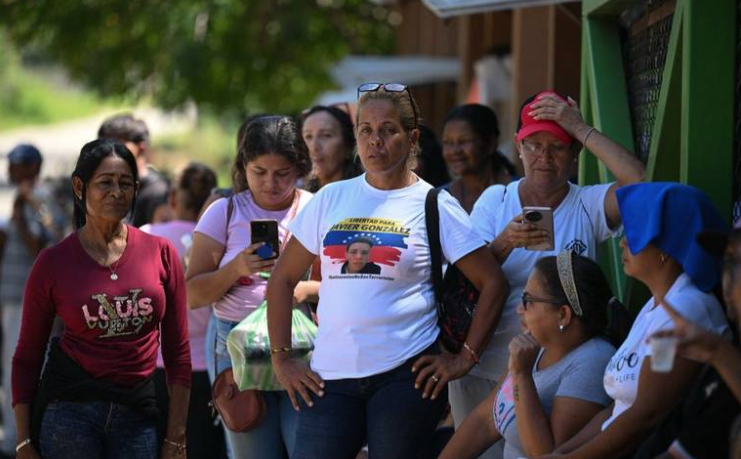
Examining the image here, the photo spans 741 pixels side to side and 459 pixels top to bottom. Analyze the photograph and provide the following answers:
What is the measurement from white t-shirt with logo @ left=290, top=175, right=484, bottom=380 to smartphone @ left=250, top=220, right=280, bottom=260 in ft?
1.46

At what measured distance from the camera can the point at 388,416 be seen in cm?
432

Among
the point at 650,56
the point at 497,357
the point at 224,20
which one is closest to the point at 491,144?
the point at 650,56

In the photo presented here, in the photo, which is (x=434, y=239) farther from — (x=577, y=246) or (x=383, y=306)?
(x=577, y=246)

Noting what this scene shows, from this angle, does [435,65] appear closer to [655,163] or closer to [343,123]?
[343,123]

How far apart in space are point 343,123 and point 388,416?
223 cm

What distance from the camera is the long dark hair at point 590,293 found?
13.6ft

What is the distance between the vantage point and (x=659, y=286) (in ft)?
12.0

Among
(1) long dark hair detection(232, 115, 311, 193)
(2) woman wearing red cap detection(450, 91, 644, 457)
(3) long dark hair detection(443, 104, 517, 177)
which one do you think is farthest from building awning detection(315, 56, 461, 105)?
(2) woman wearing red cap detection(450, 91, 644, 457)

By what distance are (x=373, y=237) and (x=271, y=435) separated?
3.91 feet

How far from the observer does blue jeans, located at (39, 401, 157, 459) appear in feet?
14.8

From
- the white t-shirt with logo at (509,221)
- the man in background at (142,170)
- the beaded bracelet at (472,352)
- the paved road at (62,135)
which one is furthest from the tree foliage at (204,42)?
the paved road at (62,135)

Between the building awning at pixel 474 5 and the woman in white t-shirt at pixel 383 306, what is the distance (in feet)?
8.88

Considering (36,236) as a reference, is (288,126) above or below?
above

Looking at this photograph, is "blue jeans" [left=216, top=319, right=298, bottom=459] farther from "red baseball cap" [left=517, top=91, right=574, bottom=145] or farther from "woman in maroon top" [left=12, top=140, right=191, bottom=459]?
"red baseball cap" [left=517, top=91, right=574, bottom=145]
